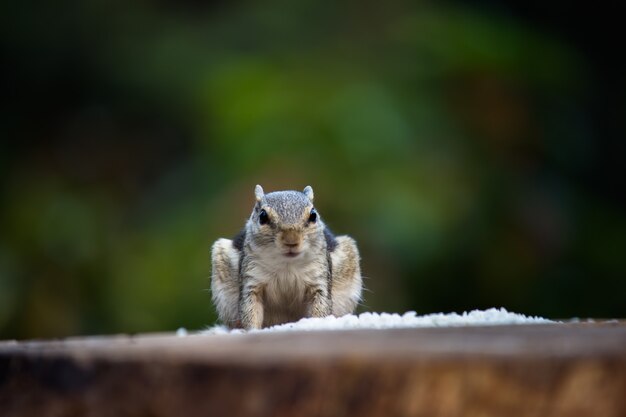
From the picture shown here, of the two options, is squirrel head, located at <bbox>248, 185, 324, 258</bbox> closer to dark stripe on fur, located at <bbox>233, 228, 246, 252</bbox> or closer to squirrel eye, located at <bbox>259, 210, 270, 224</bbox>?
squirrel eye, located at <bbox>259, 210, 270, 224</bbox>

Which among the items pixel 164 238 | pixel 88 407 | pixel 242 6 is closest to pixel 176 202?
pixel 164 238

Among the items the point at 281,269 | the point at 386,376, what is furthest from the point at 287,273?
the point at 386,376

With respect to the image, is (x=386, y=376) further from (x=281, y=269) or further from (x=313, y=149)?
(x=313, y=149)

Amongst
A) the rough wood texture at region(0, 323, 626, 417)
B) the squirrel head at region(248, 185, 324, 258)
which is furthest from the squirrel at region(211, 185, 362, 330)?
the rough wood texture at region(0, 323, 626, 417)

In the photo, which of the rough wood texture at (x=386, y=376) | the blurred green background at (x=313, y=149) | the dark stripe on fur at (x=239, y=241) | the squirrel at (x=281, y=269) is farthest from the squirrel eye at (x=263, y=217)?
the blurred green background at (x=313, y=149)

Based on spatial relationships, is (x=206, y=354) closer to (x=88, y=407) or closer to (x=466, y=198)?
(x=88, y=407)

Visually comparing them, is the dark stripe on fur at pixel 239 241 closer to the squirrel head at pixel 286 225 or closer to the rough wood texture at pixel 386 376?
the squirrel head at pixel 286 225

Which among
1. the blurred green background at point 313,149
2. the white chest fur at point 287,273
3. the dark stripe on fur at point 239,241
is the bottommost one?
the white chest fur at point 287,273
